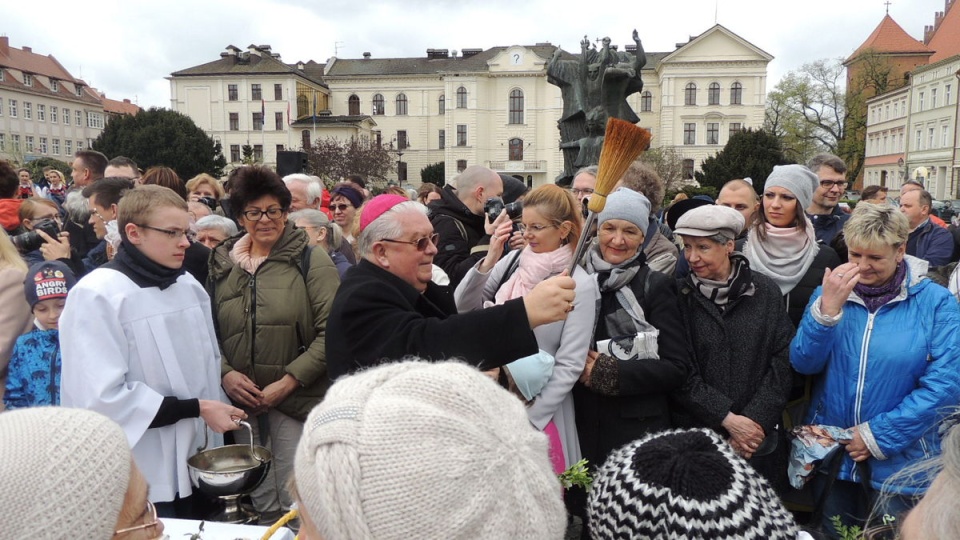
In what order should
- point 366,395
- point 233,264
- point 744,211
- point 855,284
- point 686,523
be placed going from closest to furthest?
point 366,395 < point 686,523 < point 855,284 < point 233,264 < point 744,211

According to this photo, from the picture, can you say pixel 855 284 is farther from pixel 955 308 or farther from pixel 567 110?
pixel 567 110

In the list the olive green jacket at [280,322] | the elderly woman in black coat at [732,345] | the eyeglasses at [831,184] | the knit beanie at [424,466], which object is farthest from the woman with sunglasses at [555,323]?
the eyeglasses at [831,184]

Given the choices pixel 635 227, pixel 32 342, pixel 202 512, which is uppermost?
pixel 635 227

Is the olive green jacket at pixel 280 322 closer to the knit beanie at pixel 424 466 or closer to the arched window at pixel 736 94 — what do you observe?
the knit beanie at pixel 424 466

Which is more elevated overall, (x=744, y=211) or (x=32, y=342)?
(x=744, y=211)

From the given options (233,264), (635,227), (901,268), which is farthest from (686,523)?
(233,264)

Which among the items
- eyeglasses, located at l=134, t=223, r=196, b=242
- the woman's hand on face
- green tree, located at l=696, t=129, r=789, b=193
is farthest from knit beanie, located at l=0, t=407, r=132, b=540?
green tree, located at l=696, t=129, r=789, b=193

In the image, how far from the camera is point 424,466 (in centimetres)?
106

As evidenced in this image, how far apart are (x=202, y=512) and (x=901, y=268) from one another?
3546mm

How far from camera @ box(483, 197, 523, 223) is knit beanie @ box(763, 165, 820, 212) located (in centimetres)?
152

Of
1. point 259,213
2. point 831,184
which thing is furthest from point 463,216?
point 831,184

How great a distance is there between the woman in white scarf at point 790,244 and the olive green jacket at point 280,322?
7.93 feet

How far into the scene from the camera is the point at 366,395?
1.17 meters

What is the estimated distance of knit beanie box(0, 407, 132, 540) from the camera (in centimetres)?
127
